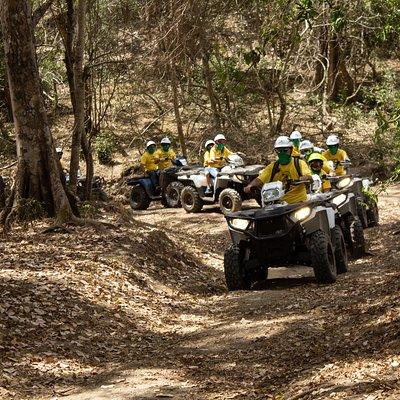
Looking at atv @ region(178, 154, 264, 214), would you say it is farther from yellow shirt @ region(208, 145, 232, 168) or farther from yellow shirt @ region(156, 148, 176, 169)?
yellow shirt @ region(156, 148, 176, 169)

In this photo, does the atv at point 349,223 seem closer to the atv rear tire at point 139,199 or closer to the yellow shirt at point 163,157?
the yellow shirt at point 163,157

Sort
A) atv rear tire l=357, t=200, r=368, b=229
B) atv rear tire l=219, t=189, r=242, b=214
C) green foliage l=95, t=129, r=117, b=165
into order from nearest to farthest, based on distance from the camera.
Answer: atv rear tire l=357, t=200, r=368, b=229
atv rear tire l=219, t=189, r=242, b=214
green foliage l=95, t=129, r=117, b=165

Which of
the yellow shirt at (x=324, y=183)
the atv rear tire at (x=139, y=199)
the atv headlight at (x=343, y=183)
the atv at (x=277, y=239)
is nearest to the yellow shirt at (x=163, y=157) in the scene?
the atv rear tire at (x=139, y=199)

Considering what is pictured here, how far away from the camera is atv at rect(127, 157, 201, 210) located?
22875 mm

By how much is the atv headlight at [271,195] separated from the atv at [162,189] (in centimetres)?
1020

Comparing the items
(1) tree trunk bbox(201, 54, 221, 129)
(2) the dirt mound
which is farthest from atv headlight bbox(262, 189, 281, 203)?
(1) tree trunk bbox(201, 54, 221, 129)

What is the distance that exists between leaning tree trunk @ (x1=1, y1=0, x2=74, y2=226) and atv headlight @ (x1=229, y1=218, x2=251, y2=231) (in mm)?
3189

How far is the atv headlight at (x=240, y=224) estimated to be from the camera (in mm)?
11953

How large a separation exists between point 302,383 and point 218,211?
15.2 m

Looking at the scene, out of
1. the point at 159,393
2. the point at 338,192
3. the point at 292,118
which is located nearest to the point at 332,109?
the point at 292,118

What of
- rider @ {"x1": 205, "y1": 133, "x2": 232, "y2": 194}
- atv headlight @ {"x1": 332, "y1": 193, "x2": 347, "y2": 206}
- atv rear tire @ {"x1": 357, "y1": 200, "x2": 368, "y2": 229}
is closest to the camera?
atv headlight @ {"x1": 332, "y1": 193, "x2": 347, "y2": 206}

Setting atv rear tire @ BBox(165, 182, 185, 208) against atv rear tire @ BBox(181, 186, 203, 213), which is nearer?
atv rear tire @ BBox(181, 186, 203, 213)

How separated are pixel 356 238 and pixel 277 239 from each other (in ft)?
10.8

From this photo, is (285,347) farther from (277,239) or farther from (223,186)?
(223,186)
